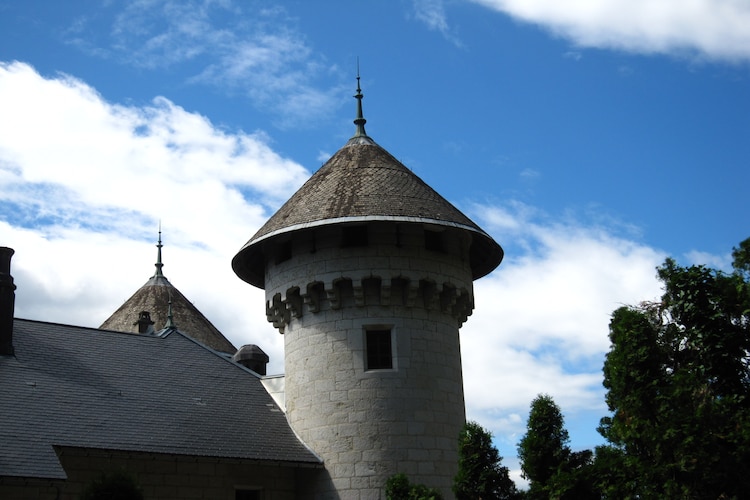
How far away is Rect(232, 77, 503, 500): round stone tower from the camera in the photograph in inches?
852

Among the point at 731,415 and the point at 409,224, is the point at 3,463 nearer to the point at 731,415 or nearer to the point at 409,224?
the point at 409,224

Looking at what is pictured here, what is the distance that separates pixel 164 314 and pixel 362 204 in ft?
67.9

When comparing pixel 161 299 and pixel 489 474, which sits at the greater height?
pixel 161 299

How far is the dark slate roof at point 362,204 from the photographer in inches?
882

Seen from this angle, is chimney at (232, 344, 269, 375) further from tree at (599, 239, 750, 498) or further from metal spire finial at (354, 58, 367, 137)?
tree at (599, 239, 750, 498)

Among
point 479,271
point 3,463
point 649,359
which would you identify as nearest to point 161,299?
point 479,271

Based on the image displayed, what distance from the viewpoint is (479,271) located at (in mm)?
25797

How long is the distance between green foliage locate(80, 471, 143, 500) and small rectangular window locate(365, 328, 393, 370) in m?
6.76

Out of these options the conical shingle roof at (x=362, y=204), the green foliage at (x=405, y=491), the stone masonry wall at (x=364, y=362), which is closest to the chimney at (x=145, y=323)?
the conical shingle roof at (x=362, y=204)

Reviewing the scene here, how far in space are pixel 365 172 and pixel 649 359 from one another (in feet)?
29.7

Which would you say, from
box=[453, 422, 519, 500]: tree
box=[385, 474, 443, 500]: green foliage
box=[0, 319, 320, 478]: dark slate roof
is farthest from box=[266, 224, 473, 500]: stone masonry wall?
A: box=[453, 422, 519, 500]: tree

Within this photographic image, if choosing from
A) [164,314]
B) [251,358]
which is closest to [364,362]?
[251,358]

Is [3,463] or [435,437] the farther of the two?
[435,437]

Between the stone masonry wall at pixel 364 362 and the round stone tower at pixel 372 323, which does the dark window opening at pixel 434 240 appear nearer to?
the round stone tower at pixel 372 323
